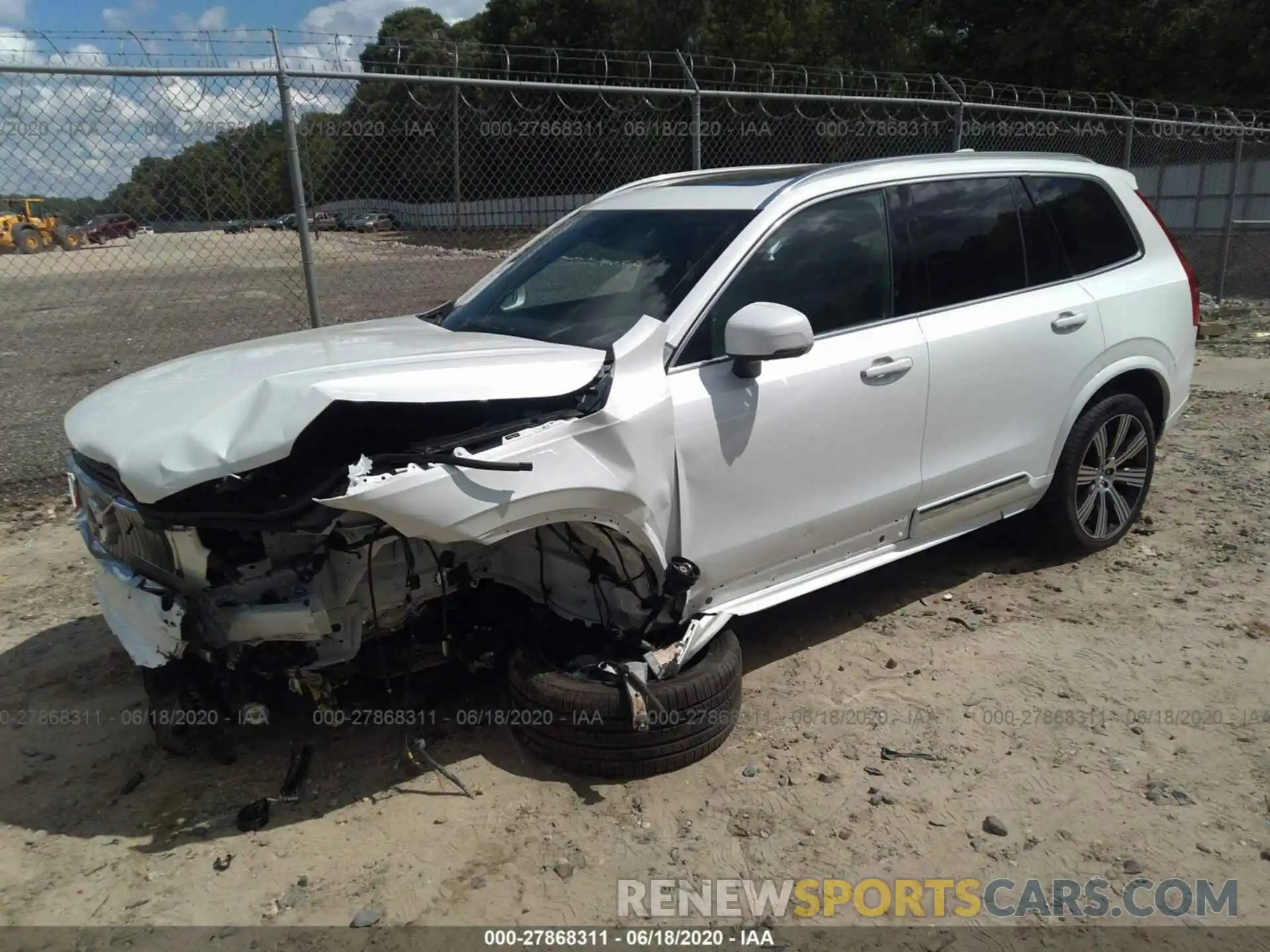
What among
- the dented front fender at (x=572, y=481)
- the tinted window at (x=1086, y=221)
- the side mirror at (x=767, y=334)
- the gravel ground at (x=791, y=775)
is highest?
the tinted window at (x=1086, y=221)

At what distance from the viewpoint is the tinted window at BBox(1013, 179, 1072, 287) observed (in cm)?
436

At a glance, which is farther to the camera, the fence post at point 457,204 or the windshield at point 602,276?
the fence post at point 457,204

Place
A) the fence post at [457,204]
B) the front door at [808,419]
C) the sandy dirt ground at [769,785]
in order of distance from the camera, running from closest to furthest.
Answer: the sandy dirt ground at [769,785], the front door at [808,419], the fence post at [457,204]

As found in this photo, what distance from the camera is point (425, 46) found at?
8.25 meters

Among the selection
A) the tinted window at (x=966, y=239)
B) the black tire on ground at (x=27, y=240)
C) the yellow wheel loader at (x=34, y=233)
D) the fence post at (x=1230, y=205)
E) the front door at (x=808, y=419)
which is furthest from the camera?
the fence post at (x=1230, y=205)

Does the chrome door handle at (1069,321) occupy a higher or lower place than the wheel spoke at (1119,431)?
higher

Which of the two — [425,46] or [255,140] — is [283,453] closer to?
[255,140]

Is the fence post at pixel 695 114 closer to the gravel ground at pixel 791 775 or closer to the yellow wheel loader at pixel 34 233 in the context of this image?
the gravel ground at pixel 791 775

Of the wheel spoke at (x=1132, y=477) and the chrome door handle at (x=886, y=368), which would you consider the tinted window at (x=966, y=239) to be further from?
the wheel spoke at (x=1132, y=477)

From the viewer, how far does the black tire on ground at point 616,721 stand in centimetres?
317

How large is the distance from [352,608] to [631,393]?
1137 mm

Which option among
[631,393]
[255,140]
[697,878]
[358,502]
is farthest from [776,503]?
[255,140]

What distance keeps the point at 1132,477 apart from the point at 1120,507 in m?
0.17
